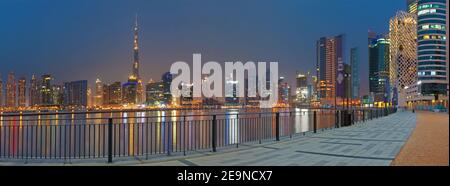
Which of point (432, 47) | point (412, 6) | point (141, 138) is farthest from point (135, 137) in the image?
point (412, 6)

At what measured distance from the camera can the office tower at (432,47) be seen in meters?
127

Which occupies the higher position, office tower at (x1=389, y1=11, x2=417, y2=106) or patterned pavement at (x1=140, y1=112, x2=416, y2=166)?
office tower at (x1=389, y1=11, x2=417, y2=106)

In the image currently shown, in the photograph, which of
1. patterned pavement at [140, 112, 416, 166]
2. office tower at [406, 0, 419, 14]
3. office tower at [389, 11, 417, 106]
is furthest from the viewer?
office tower at [406, 0, 419, 14]

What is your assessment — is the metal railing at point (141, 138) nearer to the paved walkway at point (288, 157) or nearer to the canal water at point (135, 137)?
the canal water at point (135, 137)

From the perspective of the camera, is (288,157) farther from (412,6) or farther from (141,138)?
(412,6)

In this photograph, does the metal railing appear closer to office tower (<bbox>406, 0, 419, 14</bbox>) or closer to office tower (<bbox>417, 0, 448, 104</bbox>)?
office tower (<bbox>417, 0, 448, 104</bbox>)

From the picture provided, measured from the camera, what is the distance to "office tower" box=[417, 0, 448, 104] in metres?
127

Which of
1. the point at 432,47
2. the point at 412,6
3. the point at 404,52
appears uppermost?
the point at 412,6

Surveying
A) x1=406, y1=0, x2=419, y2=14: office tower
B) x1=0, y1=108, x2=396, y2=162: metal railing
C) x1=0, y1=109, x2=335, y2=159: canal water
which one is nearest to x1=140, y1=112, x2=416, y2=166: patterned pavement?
x1=0, y1=109, x2=335, y2=159: canal water

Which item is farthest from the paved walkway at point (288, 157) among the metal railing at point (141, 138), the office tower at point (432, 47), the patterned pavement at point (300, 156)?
the office tower at point (432, 47)

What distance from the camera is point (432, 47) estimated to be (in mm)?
129375

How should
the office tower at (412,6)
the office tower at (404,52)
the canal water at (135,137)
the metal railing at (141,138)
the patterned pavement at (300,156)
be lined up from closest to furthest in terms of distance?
the patterned pavement at (300,156) → the metal railing at (141,138) → the canal water at (135,137) → the office tower at (404,52) → the office tower at (412,6)
